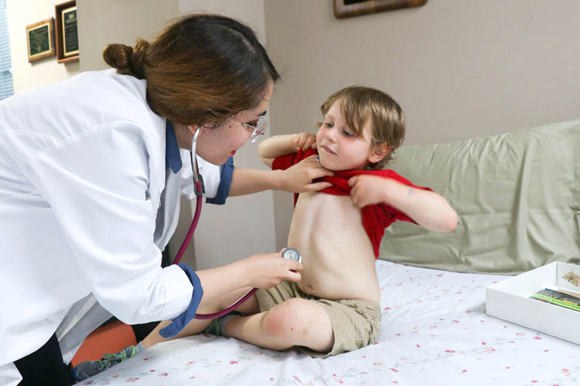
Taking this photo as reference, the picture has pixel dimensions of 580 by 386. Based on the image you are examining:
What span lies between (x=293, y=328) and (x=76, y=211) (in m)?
0.56

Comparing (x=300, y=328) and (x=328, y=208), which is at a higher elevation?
(x=328, y=208)

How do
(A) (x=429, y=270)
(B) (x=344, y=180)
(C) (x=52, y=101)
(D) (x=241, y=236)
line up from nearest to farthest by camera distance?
(C) (x=52, y=101)
(B) (x=344, y=180)
(A) (x=429, y=270)
(D) (x=241, y=236)

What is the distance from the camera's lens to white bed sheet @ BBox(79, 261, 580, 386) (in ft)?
3.18

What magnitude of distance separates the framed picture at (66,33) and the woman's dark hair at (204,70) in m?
2.34

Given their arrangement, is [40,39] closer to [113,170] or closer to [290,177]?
[290,177]

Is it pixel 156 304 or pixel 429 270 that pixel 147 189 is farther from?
pixel 429 270

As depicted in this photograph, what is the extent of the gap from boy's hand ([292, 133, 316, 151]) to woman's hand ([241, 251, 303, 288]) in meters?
0.49

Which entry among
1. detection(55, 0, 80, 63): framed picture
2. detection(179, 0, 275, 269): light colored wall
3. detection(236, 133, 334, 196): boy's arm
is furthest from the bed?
detection(55, 0, 80, 63): framed picture

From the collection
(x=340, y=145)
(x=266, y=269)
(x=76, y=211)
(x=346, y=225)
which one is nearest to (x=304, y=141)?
(x=340, y=145)

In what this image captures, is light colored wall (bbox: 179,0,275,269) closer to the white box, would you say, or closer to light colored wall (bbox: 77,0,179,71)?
light colored wall (bbox: 77,0,179,71)

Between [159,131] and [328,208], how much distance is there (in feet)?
1.88

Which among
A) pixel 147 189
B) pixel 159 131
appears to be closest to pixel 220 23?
pixel 159 131

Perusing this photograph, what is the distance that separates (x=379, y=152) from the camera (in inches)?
53.5

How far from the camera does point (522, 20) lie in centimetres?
183
